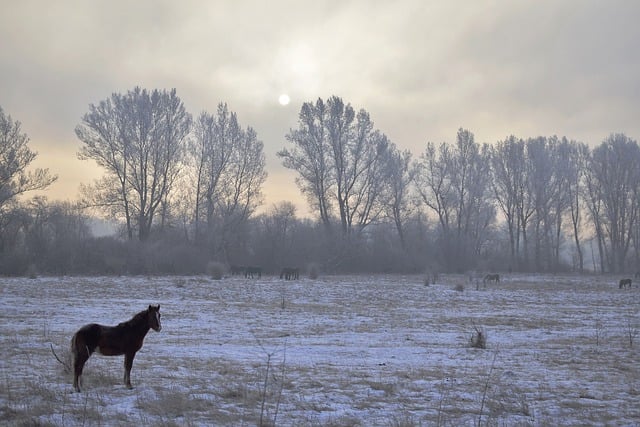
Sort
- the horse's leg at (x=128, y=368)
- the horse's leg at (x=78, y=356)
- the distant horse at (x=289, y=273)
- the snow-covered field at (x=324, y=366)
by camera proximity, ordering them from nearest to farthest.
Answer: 1. the snow-covered field at (x=324, y=366)
2. the horse's leg at (x=78, y=356)
3. the horse's leg at (x=128, y=368)
4. the distant horse at (x=289, y=273)

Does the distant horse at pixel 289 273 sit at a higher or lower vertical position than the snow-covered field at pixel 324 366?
higher

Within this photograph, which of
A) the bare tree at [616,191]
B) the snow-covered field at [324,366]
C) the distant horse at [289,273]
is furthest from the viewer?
the bare tree at [616,191]

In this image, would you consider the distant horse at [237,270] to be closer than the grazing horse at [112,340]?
No

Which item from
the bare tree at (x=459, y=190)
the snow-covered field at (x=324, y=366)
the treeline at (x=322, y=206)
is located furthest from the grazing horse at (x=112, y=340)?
the bare tree at (x=459, y=190)

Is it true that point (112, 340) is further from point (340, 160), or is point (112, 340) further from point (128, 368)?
point (340, 160)

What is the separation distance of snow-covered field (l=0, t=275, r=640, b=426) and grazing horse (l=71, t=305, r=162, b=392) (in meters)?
0.36

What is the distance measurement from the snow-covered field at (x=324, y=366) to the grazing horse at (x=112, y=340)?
0.36 metres

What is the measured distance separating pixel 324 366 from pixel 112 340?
3.98 meters

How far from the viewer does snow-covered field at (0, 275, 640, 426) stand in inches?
261

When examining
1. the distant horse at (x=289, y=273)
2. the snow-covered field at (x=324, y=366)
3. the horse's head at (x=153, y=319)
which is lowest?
the snow-covered field at (x=324, y=366)

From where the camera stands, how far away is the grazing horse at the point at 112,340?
7.32m

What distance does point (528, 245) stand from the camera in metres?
71.0

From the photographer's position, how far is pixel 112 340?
7652 mm

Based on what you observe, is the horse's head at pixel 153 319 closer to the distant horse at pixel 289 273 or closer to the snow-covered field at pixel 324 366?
the snow-covered field at pixel 324 366
